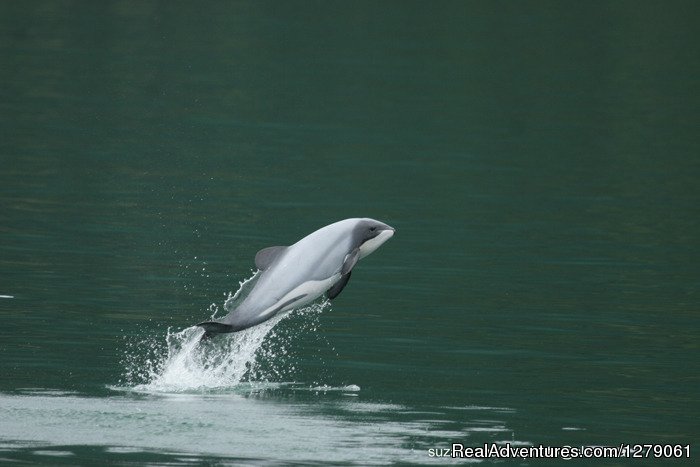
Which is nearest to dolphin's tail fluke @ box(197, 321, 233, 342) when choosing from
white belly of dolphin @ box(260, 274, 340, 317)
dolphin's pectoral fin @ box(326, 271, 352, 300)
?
white belly of dolphin @ box(260, 274, 340, 317)

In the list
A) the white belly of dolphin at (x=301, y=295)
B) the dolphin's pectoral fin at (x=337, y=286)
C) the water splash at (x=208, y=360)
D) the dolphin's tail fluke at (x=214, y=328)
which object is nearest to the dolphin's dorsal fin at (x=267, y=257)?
the water splash at (x=208, y=360)

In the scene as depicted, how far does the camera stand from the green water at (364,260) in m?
19.4

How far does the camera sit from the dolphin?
1912 cm

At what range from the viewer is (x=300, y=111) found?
54.2 meters

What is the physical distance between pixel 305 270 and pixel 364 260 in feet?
34.9

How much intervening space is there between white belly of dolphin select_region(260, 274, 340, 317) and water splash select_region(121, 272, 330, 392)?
433mm

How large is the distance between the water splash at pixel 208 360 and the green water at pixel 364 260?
10 centimetres

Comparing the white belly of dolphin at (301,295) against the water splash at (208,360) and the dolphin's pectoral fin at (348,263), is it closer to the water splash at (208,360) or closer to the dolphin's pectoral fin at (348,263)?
the dolphin's pectoral fin at (348,263)

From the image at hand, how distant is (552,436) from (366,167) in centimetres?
2347

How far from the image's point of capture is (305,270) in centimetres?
1955

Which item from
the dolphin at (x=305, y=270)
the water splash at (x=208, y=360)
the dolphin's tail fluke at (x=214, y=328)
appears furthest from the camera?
the water splash at (x=208, y=360)

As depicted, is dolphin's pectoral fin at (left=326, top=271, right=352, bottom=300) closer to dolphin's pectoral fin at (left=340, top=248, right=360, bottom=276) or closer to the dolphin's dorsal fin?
dolphin's pectoral fin at (left=340, top=248, right=360, bottom=276)

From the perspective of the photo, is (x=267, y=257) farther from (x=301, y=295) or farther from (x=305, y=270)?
(x=301, y=295)

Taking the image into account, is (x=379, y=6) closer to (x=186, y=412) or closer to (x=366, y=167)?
(x=366, y=167)
